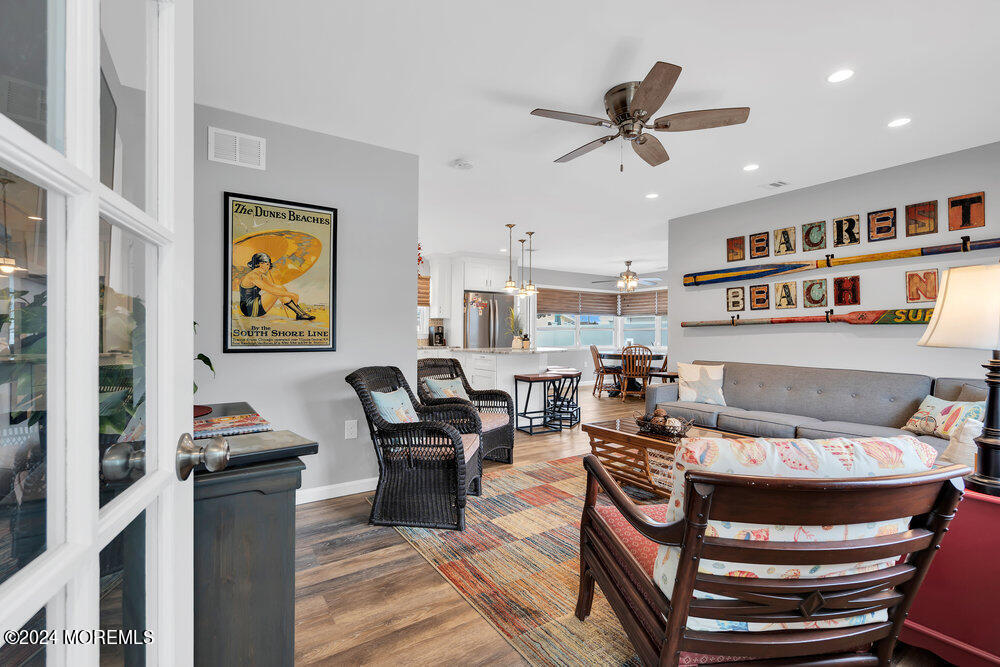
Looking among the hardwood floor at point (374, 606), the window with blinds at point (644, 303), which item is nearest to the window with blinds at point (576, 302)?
the window with blinds at point (644, 303)

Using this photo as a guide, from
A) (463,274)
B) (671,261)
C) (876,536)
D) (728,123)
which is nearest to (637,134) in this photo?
(728,123)

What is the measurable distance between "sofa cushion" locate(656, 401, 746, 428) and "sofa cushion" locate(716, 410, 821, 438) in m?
0.08

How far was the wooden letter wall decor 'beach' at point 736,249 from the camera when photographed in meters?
4.81

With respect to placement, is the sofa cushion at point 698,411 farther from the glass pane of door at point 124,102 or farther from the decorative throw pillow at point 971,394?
the glass pane of door at point 124,102

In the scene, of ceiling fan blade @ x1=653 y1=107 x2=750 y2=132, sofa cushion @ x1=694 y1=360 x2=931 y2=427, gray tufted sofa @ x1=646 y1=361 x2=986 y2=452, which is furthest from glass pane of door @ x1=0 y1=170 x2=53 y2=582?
sofa cushion @ x1=694 y1=360 x2=931 y2=427

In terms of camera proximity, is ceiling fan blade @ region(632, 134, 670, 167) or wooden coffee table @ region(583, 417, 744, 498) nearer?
ceiling fan blade @ region(632, 134, 670, 167)

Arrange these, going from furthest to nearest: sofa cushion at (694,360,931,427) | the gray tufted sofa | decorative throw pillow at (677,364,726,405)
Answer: decorative throw pillow at (677,364,726,405), sofa cushion at (694,360,931,427), the gray tufted sofa

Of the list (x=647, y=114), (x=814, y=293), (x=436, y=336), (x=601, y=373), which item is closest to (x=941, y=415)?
(x=814, y=293)

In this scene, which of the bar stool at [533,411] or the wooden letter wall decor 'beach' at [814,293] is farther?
the bar stool at [533,411]

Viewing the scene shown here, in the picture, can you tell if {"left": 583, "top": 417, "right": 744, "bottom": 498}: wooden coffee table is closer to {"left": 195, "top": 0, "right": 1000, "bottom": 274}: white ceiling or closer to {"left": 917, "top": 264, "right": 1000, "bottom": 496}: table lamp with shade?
{"left": 917, "top": 264, "right": 1000, "bottom": 496}: table lamp with shade

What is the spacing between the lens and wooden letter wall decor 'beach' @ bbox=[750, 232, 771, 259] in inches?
182

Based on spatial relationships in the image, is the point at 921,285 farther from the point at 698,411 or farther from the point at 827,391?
the point at 698,411

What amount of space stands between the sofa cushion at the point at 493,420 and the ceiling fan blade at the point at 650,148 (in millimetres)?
2192

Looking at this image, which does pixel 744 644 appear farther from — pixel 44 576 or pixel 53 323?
pixel 53 323
